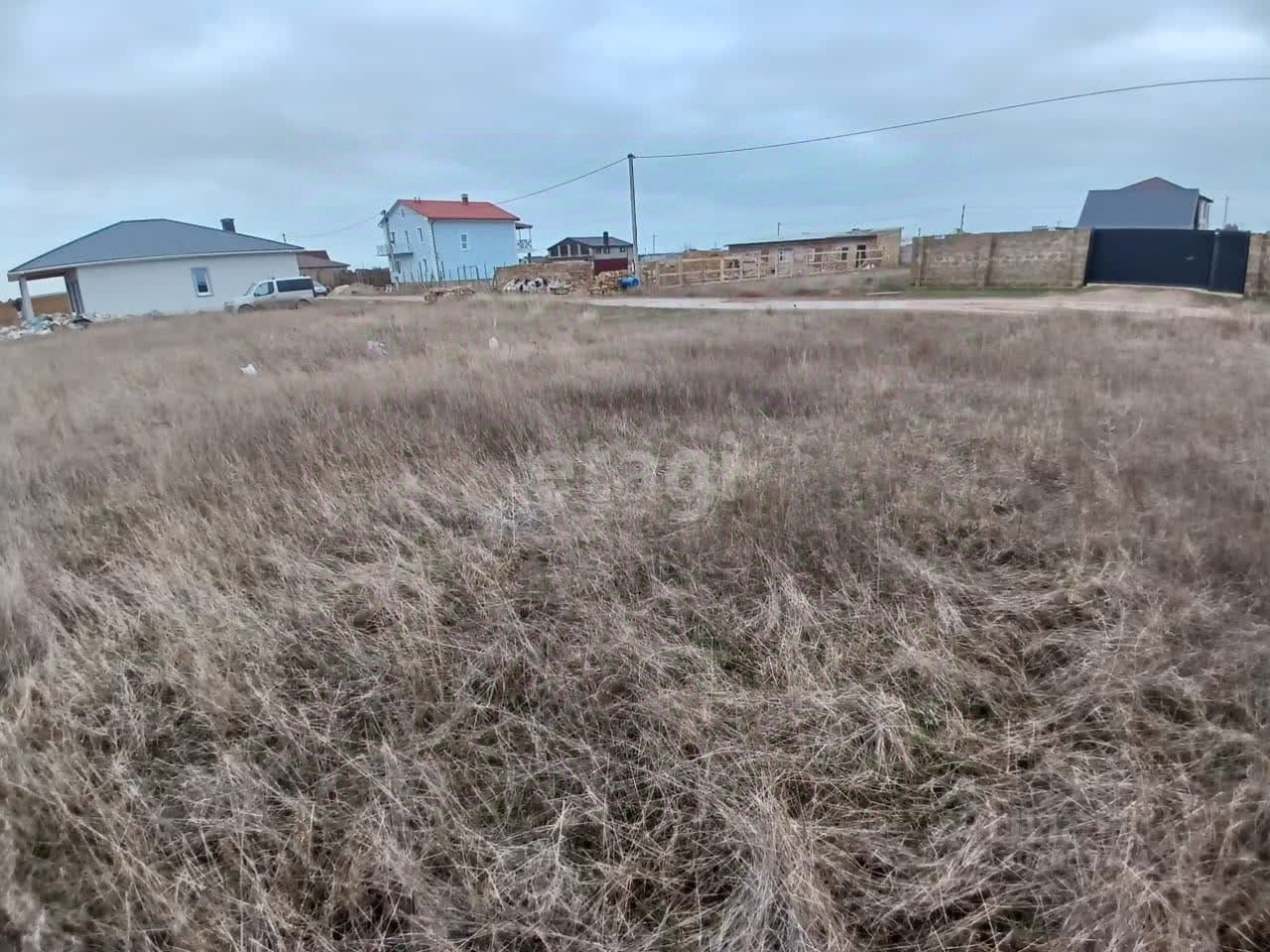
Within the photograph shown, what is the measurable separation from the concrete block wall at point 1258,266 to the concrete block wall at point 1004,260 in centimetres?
518

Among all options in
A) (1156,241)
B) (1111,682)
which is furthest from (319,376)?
(1156,241)

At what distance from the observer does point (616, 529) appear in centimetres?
381

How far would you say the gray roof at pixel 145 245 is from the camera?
99.7 ft

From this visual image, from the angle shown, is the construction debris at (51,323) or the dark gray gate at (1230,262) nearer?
the dark gray gate at (1230,262)

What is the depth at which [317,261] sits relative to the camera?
77.7 metres

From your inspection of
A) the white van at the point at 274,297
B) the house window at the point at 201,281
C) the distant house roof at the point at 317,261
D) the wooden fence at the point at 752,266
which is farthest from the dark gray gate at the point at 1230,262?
the distant house roof at the point at 317,261

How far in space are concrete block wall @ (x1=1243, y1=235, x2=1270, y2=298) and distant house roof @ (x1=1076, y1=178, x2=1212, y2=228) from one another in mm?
29814

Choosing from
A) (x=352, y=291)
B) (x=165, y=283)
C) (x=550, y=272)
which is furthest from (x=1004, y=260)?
(x=352, y=291)

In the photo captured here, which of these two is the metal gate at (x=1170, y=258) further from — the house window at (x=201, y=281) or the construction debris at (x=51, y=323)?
the construction debris at (x=51, y=323)

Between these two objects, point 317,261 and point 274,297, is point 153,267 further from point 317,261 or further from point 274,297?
point 317,261

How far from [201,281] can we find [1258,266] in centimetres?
4188

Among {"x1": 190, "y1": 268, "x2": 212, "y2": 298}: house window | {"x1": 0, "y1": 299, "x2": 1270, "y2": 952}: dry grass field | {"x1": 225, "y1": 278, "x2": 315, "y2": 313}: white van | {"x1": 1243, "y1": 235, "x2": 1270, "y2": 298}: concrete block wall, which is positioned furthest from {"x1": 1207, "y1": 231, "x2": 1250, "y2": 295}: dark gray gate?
{"x1": 190, "y1": 268, "x2": 212, "y2": 298}: house window

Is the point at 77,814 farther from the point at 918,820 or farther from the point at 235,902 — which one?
the point at 918,820

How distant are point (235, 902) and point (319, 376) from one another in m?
7.76
